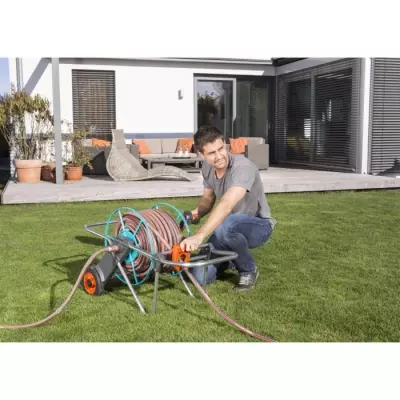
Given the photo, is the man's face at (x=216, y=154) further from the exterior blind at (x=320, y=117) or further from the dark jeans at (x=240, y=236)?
the exterior blind at (x=320, y=117)

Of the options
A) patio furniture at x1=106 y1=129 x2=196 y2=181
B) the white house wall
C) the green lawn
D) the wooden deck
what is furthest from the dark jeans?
the white house wall

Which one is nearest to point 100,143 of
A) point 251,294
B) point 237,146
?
point 237,146

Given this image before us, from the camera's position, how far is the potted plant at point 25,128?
33.8ft

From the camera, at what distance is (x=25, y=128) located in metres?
10.9

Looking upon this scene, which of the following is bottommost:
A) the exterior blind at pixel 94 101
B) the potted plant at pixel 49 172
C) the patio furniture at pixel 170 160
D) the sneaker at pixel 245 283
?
the sneaker at pixel 245 283

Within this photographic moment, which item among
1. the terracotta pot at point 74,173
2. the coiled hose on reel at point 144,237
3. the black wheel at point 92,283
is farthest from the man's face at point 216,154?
the terracotta pot at point 74,173

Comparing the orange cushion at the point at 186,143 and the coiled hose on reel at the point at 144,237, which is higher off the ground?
the orange cushion at the point at 186,143

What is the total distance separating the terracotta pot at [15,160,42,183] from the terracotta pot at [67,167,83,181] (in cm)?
58

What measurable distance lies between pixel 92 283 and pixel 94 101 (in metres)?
9.85

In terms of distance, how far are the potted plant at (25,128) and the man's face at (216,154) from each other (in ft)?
24.0

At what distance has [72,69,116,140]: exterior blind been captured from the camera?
42.4 feet

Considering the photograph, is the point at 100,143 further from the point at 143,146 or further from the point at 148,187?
the point at 148,187
